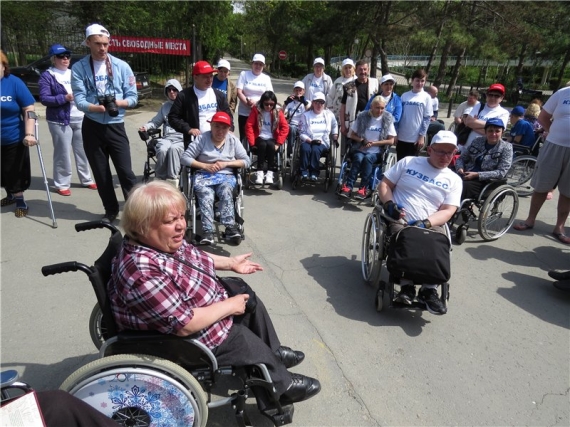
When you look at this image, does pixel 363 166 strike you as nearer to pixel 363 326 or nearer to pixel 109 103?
pixel 363 326

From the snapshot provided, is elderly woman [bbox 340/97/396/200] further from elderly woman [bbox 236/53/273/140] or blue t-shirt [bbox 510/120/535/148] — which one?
blue t-shirt [bbox 510/120/535/148]

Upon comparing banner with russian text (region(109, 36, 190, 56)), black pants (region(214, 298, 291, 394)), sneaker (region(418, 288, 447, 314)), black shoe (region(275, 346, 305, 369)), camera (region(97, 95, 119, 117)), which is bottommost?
black shoe (region(275, 346, 305, 369))

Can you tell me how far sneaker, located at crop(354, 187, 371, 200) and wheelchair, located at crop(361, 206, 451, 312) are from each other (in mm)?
1888

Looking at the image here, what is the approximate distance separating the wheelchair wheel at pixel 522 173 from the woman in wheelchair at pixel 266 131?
406 cm

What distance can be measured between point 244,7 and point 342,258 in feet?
142

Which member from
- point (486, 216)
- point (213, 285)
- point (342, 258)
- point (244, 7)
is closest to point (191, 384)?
point (213, 285)

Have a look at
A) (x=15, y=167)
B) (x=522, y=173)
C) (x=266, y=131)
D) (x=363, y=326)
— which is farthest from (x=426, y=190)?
(x=522, y=173)

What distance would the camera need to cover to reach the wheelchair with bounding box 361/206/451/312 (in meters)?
3.05

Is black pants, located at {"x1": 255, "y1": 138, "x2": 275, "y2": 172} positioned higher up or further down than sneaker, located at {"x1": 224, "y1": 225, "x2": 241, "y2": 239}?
higher up

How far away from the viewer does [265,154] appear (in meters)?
5.81

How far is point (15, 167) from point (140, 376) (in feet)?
12.6

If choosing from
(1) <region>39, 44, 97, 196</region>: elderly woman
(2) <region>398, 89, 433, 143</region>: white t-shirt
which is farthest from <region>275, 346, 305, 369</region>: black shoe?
(2) <region>398, 89, 433, 143</region>: white t-shirt

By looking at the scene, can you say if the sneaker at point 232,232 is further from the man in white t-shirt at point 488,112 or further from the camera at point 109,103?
the man in white t-shirt at point 488,112

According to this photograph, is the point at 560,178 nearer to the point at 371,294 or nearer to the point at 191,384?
the point at 371,294
